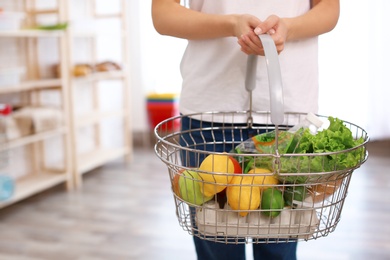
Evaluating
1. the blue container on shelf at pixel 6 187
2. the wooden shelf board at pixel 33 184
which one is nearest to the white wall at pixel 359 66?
the wooden shelf board at pixel 33 184

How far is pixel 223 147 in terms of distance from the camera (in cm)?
110

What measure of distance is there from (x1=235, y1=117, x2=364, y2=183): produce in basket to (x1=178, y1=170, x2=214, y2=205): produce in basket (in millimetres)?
80

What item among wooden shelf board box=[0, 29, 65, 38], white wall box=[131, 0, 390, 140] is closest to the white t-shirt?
wooden shelf board box=[0, 29, 65, 38]

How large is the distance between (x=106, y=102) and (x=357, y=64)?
1.95m

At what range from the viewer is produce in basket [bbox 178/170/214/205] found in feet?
2.54

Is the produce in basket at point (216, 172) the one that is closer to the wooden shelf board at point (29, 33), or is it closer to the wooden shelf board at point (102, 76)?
the wooden shelf board at point (29, 33)

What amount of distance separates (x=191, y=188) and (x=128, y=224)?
6.30ft

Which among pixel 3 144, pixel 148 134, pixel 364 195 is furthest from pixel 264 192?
pixel 148 134

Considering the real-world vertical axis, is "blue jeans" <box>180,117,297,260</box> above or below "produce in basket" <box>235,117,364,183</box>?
below

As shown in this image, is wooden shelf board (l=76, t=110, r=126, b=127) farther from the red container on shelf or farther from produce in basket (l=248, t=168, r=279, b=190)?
produce in basket (l=248, t=168, r=279, b=190)

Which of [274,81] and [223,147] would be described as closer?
[274,81]

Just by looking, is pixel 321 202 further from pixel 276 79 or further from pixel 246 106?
pixel 246 106

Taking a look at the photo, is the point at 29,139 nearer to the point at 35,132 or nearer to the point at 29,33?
the point at 35,132

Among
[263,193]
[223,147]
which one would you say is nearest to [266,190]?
[263,193]
